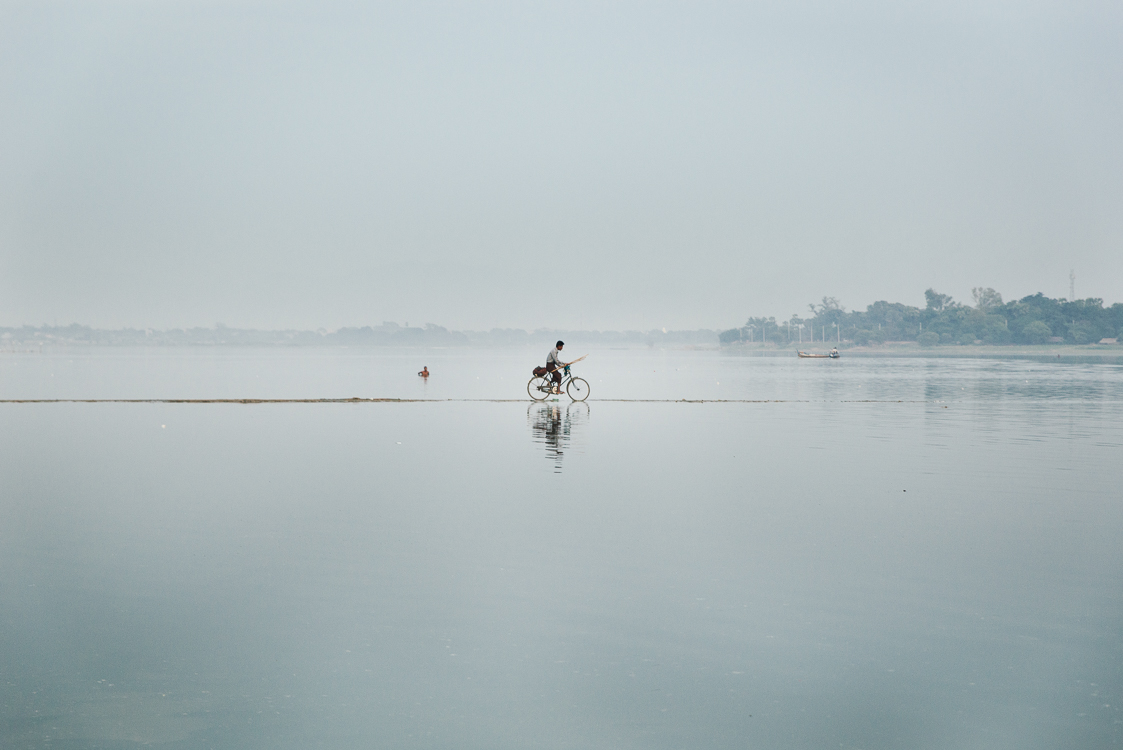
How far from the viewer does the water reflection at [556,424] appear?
17812mm

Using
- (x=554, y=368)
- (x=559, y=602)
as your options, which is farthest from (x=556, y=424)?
(x=559, y=602)

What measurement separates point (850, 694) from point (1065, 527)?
594 centimetres

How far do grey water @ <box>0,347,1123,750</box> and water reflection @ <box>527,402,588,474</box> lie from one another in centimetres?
165

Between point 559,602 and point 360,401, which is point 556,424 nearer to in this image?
point 360,401

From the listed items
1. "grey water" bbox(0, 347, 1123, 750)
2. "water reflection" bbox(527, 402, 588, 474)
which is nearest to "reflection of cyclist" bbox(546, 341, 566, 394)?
"water reflection" bbox(527, 402, 588, 474)

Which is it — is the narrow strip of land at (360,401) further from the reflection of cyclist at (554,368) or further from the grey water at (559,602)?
the grey water at (559,602)

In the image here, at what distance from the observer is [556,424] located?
23672 mm

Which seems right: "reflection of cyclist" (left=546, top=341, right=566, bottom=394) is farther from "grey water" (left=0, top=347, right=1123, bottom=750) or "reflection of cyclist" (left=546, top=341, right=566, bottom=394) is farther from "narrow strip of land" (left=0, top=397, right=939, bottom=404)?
"grey water" (left=0, top=347, right=1123, bottom=750)

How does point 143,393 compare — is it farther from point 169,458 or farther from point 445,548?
point 445,548

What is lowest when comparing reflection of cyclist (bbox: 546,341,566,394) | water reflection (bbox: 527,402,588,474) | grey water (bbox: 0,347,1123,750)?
water reflection (bbox: 527,402,588,474)

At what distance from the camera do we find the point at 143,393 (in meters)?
Answer: 38.1

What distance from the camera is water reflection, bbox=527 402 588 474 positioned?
58.4ft

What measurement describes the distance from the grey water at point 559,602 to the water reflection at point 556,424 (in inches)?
65.1

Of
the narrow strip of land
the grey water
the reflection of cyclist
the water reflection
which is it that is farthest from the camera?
the reflection of cyclist
